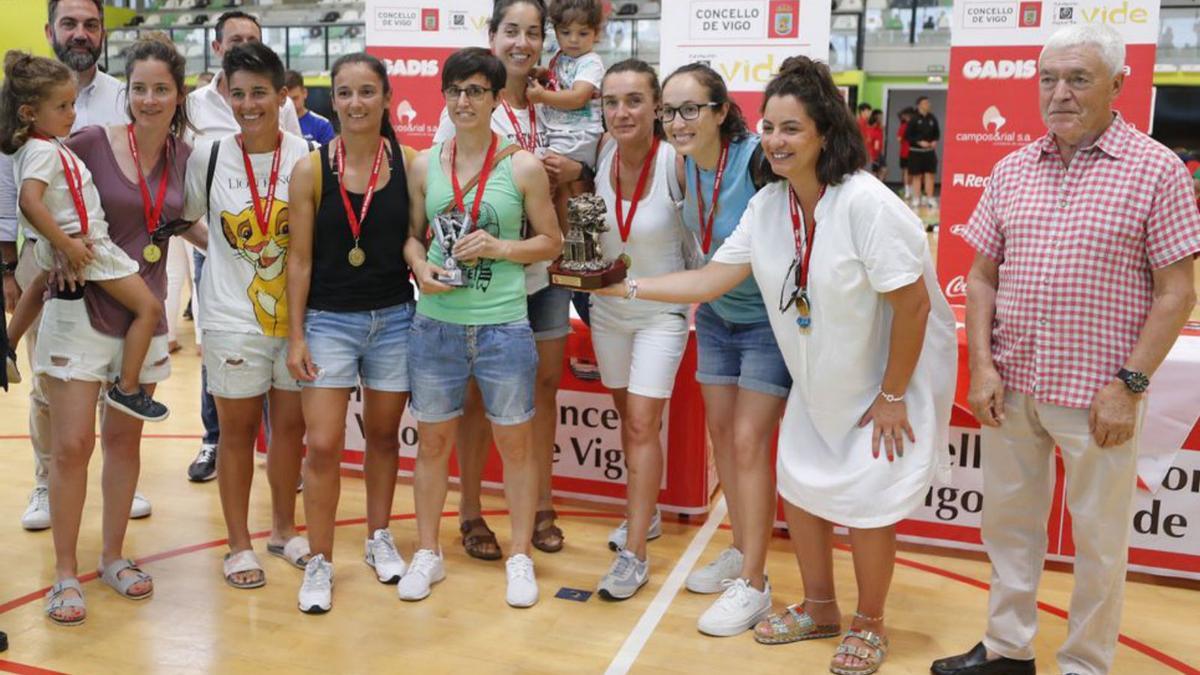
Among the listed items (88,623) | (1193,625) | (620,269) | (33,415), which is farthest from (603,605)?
(33,415)

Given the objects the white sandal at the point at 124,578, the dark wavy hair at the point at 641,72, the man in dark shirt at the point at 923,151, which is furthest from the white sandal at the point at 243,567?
the man in dark shirt at the point at 923,151

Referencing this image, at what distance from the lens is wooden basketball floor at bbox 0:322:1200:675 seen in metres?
3.14

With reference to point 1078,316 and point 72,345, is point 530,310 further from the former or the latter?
point 1078,316

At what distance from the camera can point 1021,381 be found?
2.77 metres

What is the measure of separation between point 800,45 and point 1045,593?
126 inches

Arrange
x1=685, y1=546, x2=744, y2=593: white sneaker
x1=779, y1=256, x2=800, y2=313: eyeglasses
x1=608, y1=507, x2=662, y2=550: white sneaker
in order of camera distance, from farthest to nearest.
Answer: x1=608, y1=507, x2=662, y2=550: white sneaker, x1=685, y1=546, x2=744, y2=593: white sneaker, x1=779, y1=256, x2=800, y2=313: eyeglasses

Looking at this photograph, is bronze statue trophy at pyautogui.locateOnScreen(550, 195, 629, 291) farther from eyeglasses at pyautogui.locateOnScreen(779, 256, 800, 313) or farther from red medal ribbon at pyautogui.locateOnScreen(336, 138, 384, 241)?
red medal ribbon at pyautogui.locateOnScreen(336, 138, 384, 241)

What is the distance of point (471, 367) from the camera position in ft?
11.3

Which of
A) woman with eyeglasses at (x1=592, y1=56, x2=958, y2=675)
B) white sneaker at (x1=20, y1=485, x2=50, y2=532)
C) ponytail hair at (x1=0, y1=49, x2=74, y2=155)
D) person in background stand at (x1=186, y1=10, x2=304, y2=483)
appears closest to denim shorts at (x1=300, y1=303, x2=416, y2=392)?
person in background stand at (x1=186, y1=10, x2=304, y2=483)

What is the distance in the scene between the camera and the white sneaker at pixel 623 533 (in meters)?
4.03

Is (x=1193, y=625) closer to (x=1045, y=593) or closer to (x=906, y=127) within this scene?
(x=1045, y=593)

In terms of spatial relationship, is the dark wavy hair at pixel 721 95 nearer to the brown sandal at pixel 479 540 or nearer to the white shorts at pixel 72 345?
the brown sandal at pixel 479 540

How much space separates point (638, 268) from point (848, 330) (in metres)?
0.87

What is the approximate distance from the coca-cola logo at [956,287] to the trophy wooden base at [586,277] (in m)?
3.41
